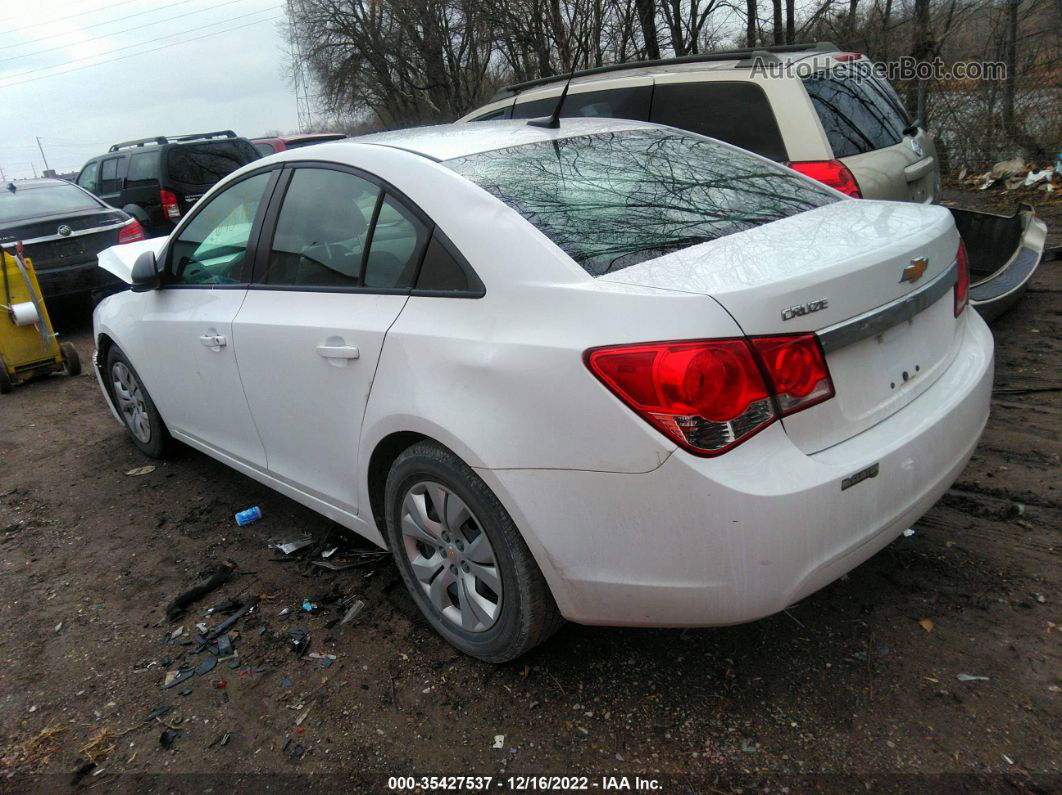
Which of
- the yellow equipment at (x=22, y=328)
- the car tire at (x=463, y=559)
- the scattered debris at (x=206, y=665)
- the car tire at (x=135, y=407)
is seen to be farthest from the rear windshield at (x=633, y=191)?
the yellow equipment at (x=22, y=328)

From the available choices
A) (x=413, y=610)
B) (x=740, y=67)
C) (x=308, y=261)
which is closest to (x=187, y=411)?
(x=308, y=261)

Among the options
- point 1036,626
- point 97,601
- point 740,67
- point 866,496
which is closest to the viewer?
point 866,496

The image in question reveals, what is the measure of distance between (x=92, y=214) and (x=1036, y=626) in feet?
29.3

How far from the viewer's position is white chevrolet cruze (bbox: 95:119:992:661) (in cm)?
202

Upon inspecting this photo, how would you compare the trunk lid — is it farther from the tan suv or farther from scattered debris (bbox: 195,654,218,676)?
the tan suv

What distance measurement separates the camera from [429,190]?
8.67ft

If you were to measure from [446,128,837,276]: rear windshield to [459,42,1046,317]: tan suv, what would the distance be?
201 cm

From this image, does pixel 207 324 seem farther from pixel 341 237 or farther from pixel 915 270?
pixel 915 270

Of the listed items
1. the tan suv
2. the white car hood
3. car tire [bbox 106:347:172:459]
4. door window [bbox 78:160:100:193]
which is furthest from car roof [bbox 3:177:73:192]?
the tan suv

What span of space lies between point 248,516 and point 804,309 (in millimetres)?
2943

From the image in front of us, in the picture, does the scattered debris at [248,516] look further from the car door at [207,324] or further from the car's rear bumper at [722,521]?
the car's rear bumper at [722,521]

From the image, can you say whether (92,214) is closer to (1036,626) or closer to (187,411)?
(187,411)

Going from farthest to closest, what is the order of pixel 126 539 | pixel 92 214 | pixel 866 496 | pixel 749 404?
pixel 92 214 → pixel 126 539 → pixel 866 496 → pixel 749 404

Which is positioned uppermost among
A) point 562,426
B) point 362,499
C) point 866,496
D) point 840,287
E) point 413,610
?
point 840,287
